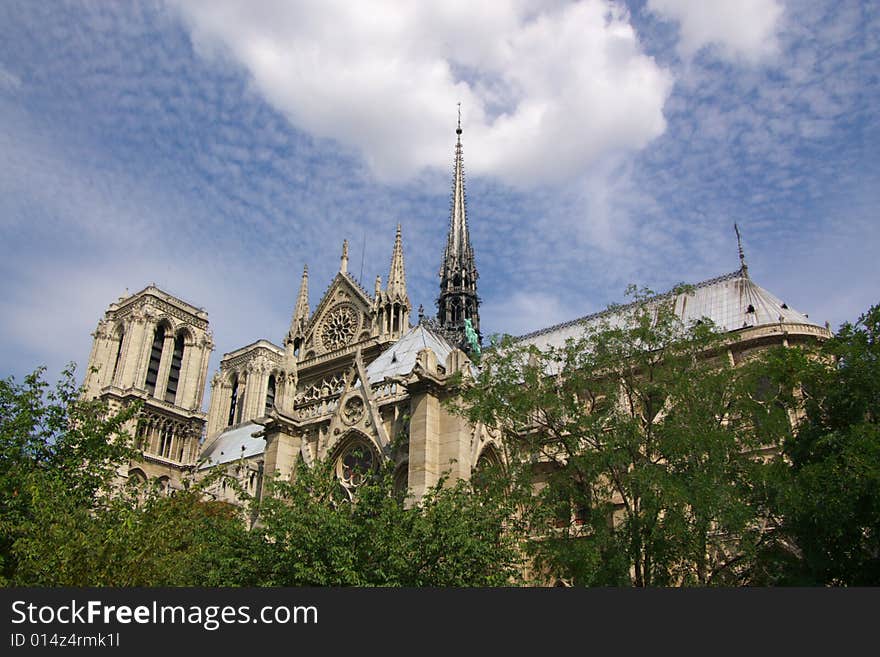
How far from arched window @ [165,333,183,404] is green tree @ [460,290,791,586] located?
54917 millimetres

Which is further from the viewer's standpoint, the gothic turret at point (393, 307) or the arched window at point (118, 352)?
the arched window at point (118, 352)

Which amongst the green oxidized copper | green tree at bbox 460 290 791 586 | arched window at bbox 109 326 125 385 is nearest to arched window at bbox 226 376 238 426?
arched window at bbox 109 326 125 385

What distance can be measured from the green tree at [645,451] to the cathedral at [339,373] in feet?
6.92

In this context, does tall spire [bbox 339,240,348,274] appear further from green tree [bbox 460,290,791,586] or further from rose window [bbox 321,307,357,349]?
green tree [bbox 460,290,791,586]

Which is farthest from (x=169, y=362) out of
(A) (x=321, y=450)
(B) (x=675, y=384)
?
(B) (x=675, y=384)

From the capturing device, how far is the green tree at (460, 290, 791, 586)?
44.7 feet

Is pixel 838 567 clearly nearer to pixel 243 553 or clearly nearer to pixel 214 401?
pixel 243 553

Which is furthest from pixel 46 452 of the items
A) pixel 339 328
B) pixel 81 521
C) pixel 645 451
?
pixel 339 328

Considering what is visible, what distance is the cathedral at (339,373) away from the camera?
20594 millimetres

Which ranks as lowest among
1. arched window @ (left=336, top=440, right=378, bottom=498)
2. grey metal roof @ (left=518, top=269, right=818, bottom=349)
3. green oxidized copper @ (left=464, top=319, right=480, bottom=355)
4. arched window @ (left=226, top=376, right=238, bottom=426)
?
arched window @ (left=336, top=440, right=378, bottom=498)

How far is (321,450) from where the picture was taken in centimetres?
2233

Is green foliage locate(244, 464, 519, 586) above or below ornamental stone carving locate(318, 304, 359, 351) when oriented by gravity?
below

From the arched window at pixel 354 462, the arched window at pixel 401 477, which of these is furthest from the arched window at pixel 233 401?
the arched window at pixel 401 477

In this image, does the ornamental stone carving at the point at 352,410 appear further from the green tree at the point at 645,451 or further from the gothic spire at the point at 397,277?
the gothic spire at the point at 397,277
